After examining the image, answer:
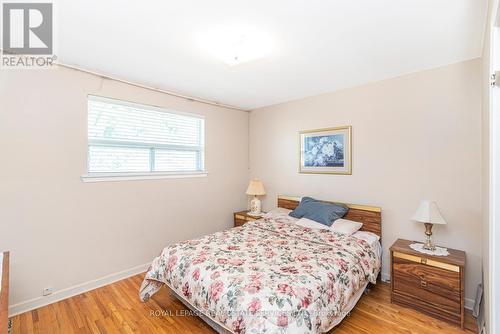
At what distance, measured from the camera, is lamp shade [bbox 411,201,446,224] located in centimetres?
224

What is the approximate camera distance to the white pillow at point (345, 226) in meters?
2.73

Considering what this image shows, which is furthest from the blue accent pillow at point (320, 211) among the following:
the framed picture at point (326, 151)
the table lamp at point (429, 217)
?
the table lamp at point (429, 217)

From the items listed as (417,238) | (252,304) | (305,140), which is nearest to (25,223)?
(252,304)

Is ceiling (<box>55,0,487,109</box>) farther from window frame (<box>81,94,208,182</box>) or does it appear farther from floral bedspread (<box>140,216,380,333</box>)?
floral bedspread (<box>140,216,380,333</box>)

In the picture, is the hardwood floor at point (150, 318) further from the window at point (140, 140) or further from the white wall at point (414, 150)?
the window at point (140, 140)

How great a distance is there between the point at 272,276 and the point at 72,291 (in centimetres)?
219

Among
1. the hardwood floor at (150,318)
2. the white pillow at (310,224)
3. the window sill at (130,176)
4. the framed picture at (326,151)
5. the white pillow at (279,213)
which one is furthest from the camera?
the white pillow at (279,213)

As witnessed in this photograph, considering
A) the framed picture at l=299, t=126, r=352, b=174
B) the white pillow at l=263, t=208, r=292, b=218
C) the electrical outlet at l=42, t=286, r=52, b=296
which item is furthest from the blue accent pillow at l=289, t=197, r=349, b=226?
the electrical outlet at l=42, t=286, r=52, b=296

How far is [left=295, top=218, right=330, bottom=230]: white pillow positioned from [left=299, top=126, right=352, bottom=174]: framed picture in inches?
30.3

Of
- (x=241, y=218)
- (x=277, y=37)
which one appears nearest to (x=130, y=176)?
(x=241, y=218)

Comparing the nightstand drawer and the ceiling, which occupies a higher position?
the ceiling

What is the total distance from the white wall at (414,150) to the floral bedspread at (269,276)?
2.32ft

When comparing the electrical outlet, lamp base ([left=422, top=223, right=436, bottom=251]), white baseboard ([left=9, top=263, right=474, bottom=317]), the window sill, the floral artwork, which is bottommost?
white baseboard ([left=9, top=263, right=474, bottom=317])

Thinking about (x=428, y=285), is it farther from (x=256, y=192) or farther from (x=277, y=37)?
(x=277, y=37)
